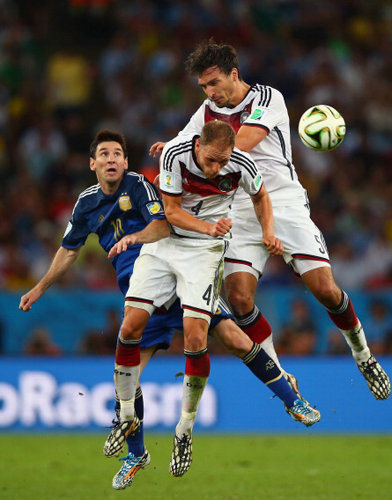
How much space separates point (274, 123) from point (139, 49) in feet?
36.0

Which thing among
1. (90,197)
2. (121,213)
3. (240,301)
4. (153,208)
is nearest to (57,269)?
(90,197)

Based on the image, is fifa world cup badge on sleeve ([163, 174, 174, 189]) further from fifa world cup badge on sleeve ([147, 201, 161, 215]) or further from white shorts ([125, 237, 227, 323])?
white shorts ([125, 237, 227, 323])

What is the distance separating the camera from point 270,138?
8820 mm

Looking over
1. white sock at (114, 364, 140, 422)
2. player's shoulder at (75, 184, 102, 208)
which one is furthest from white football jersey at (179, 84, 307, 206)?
white sock at (114, 364, 140, 422)

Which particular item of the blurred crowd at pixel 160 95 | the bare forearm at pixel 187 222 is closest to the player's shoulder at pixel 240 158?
the bare forearm at pixel 187 222

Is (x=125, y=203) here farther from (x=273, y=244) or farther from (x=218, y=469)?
(x=218, y=469)

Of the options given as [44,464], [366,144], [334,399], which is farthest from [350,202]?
[44,464]

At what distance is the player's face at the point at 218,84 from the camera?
8453mm

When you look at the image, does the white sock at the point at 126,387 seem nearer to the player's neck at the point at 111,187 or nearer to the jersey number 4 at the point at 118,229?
the jersey number 4 at the point at 118,229

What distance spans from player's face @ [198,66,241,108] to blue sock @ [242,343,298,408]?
86.1 inches

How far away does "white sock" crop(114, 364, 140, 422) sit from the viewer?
28.0 ft

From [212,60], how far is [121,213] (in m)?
1.58

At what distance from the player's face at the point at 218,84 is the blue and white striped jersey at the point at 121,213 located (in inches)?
38.4

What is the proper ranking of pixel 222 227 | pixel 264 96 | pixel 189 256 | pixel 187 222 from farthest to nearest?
1. pixel 264 96
2. pixel 189 256
3. pixel 187 222
4. pixel 222 227
